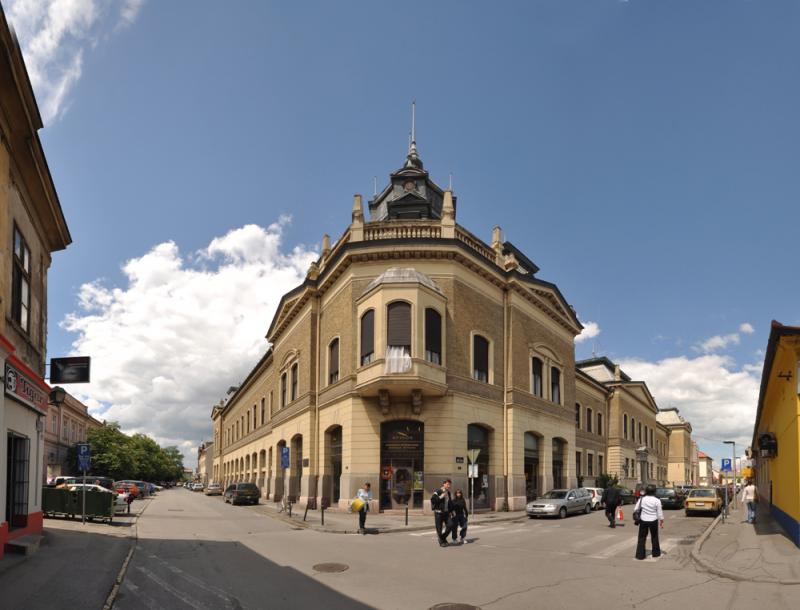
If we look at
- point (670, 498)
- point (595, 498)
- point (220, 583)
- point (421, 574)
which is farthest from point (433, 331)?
point (670, 498)

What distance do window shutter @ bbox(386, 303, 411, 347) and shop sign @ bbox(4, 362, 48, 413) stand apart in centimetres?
1334

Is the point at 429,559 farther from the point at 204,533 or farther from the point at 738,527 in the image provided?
the point at 738,527

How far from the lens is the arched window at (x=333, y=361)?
31266mm

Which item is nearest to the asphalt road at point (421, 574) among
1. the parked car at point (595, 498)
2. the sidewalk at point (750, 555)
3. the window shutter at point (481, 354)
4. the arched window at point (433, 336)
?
the sidewalk at point (750, 555)

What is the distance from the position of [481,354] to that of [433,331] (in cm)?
419

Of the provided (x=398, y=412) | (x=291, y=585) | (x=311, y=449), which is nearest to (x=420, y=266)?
(x=398, y=412)

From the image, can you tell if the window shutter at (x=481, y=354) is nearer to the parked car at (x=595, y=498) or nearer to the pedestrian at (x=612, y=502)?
the parked car at (x=595, y=498)

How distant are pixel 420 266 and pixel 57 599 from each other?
70.1 ft

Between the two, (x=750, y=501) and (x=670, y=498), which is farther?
(x=670, y=498)

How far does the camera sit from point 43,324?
18672 mm

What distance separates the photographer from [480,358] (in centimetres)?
3100

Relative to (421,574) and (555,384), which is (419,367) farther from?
(555,384)

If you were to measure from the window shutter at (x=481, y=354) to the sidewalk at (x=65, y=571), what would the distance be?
55.5 ft

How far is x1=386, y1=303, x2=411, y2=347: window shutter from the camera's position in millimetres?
26859
